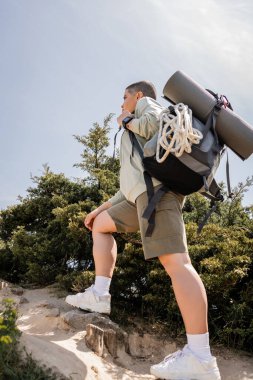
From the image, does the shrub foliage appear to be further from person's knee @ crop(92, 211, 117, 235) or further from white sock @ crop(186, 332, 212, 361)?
white sock @ crop(186, 332, 212, 361)

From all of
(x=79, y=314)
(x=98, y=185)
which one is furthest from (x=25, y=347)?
(x=98, y=185)

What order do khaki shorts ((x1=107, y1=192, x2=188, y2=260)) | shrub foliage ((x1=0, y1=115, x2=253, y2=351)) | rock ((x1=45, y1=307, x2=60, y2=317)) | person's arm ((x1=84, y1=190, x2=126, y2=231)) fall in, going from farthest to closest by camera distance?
shrub foliage ((x1=0, y1=115, x2=253, y2=351)), rock ((x1=45, y1=307, x2=60, y2=317)), person's arm ((x1=84, y1=190, x2=126, y2=231)), khaki shorts ((x1=107, y1=192, x2=188, y2=260))

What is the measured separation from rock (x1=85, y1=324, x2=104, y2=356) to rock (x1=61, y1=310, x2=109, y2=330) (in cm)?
23

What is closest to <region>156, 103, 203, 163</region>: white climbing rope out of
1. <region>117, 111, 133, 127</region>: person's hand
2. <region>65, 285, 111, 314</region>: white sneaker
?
<region>117, 111, 133, 127</region>: person's hand

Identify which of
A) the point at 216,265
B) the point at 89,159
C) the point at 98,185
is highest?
the point at 89,159

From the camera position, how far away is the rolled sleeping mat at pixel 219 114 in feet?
10.0

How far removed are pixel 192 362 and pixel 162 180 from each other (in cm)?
123

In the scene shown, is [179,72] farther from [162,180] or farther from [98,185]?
[98,185]

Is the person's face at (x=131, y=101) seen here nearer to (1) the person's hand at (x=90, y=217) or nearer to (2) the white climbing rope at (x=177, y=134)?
(2) the white climbing rope at (x=177, y=134)

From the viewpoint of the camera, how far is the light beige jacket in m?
3.09

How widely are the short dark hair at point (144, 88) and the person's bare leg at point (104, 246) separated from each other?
1055 millimetres

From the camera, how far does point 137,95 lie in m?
3.61

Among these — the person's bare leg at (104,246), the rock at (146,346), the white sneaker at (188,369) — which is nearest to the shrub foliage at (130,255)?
the rock at (146,346)

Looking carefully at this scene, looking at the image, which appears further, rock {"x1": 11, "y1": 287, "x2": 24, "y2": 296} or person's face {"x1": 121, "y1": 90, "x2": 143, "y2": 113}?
rock {"x1": 11, "y1": 287, "x2": 24, "y2": 296}
